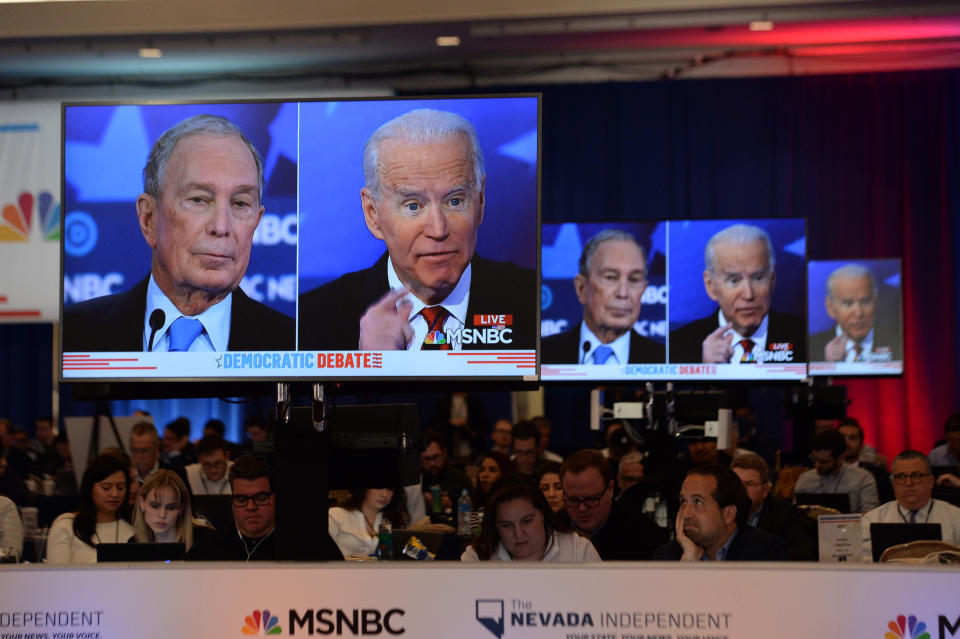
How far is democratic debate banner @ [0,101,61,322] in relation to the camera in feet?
41.1

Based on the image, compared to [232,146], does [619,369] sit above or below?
below

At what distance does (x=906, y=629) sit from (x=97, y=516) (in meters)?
3.89

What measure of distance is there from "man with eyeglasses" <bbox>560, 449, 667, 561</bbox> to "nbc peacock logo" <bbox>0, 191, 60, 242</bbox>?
9.34 metres

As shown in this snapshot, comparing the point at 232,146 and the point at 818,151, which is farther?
the point at 818,151

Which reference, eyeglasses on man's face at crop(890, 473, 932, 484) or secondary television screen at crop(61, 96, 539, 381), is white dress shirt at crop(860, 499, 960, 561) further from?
secondary television screen at crop(61, 96, 539, 381)

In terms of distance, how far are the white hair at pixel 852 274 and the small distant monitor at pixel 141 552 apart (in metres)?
8.64

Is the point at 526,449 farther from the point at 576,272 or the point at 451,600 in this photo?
the point at 451,600

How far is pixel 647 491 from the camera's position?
5.69 meters

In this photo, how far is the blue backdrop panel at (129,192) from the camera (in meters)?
2.62

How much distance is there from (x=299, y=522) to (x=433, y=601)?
1.76 feet

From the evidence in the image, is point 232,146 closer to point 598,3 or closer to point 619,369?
point 619,369

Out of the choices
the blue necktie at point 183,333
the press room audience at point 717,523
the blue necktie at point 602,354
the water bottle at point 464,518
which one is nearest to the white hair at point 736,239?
the blue necktie at point 602,354

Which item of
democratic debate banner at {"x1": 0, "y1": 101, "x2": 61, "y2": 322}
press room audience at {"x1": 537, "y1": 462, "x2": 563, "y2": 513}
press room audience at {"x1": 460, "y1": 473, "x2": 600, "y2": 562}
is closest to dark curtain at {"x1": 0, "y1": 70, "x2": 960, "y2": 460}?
democratic debate banner at {"x1": 0, "y1": 101, "x2": 61, "y2": 322}

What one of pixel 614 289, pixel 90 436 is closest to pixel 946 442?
pixel 614 289
